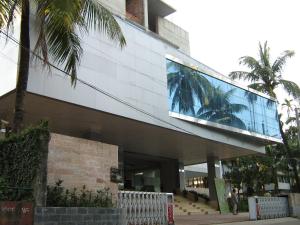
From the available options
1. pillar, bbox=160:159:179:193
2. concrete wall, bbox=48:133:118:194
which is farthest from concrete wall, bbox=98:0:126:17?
concrete wall, bbox=48:133:118:194

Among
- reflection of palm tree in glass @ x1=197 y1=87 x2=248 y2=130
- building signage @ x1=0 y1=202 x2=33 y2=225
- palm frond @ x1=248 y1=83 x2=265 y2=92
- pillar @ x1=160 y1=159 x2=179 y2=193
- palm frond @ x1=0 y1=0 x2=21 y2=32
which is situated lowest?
building signage @ x1=0 y1=202 x2=33 y2=225

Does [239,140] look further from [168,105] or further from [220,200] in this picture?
[168,105]

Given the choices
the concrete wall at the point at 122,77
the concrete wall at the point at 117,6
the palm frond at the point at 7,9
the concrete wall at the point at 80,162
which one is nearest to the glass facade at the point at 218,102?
the concrete wall at the point at 122,77

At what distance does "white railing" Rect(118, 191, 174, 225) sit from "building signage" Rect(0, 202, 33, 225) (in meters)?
4.66

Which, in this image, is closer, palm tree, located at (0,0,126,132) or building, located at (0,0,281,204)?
palm tree, located at (0,0,126,132)

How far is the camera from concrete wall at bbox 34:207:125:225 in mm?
10586

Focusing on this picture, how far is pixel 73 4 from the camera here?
11945 mm

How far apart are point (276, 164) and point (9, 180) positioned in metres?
33.0

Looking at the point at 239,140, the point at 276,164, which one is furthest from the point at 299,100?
the point at 276,164

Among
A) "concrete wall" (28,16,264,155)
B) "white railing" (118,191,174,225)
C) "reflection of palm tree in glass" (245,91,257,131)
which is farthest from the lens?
"reflection of palm tree in glass" (245,91,257,131)

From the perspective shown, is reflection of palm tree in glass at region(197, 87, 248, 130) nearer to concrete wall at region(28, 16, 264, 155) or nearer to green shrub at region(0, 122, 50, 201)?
concrete wall at region(28, 16, 264, 155)

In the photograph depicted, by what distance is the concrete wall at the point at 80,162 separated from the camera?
41.9 feet

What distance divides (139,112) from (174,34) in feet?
63.0

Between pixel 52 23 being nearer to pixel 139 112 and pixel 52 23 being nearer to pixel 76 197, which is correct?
pixel 76 197
